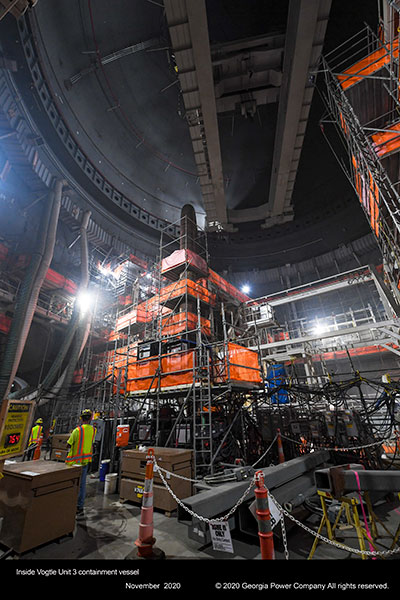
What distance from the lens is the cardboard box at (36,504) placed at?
358 centimetres

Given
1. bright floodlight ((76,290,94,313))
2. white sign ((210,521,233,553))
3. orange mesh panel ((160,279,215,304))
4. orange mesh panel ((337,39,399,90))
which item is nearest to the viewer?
white sign ((210,521,233,553))

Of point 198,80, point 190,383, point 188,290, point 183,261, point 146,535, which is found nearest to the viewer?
point 146,535

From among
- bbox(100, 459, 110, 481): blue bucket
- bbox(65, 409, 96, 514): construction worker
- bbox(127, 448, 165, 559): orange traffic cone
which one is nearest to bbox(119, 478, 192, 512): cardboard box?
bbox(65, 409, 96, 514): construction worker

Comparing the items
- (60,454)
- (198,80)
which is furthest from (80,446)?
(198,80)

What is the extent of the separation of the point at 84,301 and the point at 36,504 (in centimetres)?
1786

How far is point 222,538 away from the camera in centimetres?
304

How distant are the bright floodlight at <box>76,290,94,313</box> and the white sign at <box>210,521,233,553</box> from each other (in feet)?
62.6

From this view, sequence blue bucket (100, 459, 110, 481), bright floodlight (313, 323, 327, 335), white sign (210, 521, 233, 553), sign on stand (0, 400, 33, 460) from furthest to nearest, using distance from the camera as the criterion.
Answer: bright floodlight (313, 323, 327, 335) → blue bucket (100, 459, 110, 481) → sign on stand (0, 400, 33, 460) → white sign (210, 521, 233, 553)

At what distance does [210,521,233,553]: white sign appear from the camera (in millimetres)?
2965

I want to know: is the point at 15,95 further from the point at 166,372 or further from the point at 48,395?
the point at 166,372

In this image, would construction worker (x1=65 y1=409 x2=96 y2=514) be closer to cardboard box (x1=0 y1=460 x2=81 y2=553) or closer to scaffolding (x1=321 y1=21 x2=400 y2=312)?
cardboard box (x1=0 y1=460 x2=81 y2=553)

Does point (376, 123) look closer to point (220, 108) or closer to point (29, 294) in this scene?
point (220, 108)
